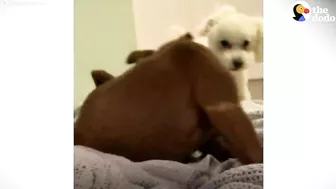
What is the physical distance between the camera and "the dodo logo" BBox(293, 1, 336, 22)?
1182 millimetres

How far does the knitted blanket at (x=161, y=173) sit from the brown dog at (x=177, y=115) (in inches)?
0.6

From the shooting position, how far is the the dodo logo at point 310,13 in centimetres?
118

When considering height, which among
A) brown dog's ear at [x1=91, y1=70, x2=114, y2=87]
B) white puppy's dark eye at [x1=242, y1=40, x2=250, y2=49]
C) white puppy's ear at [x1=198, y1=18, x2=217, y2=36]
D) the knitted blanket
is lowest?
the knitted blanket

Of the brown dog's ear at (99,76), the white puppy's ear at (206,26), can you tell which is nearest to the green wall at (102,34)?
→ the brown dog's ear at (99,76)

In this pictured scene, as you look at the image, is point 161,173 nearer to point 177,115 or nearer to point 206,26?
point 177,115

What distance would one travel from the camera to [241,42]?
3.86 ft

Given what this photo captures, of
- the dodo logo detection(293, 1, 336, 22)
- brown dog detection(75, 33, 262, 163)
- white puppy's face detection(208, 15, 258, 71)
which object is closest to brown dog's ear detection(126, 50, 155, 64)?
brown dog detection(75, 33, 262, 163)

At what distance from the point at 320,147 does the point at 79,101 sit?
422mm

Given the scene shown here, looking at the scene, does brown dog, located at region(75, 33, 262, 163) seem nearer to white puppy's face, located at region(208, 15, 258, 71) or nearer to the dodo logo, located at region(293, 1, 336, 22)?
white puppy's face, located at region(208, 15, 258, 71)

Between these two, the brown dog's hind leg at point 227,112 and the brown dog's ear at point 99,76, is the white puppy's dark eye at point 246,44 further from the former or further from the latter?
the brown dog's ear at point 99,76

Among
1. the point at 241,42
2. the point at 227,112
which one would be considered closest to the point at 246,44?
the point at 241,42
